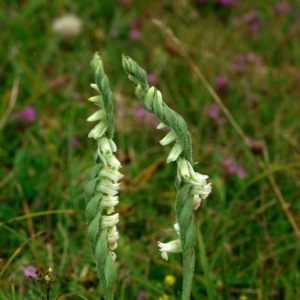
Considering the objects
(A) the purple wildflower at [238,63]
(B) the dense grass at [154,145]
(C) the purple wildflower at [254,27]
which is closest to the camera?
(B) the dense grass at [154,145]

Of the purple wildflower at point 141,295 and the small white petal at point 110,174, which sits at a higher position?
the small white petal at point 110,174

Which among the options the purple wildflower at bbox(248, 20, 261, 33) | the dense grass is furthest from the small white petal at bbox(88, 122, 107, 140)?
the purple wildflower at bbox(248, 20, 261, 33)

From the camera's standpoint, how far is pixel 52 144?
8.57ft

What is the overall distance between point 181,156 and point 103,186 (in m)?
0.15

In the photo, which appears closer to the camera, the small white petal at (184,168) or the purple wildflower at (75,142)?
the small white petal at (184,168)

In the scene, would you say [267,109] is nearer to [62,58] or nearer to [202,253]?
[62,58]

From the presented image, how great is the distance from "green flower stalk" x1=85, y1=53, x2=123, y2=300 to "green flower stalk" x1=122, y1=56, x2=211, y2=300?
0.06 m

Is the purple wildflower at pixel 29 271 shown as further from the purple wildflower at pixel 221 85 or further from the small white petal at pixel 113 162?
the purple wildflower at pixel 221 85

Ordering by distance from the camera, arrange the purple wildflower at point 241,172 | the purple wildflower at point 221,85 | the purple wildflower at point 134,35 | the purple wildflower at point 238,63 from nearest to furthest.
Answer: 1. the purple wildflower at point 241,172
2. the purple wildflower at point 221,85
3. the purple wildflower at point 238,63
4. the purple wildflower at point 134,35

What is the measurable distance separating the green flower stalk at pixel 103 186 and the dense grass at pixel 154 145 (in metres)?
0.43

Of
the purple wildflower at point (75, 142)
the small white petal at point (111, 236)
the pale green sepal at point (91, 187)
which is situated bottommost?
the purple wildflower at point (75, 142)

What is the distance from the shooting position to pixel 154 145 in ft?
9.21

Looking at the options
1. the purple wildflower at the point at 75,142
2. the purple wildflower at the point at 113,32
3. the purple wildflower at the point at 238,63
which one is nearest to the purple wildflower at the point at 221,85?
the purple wildflower at the point at 238,63

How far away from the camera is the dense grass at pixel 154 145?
6.44ft
